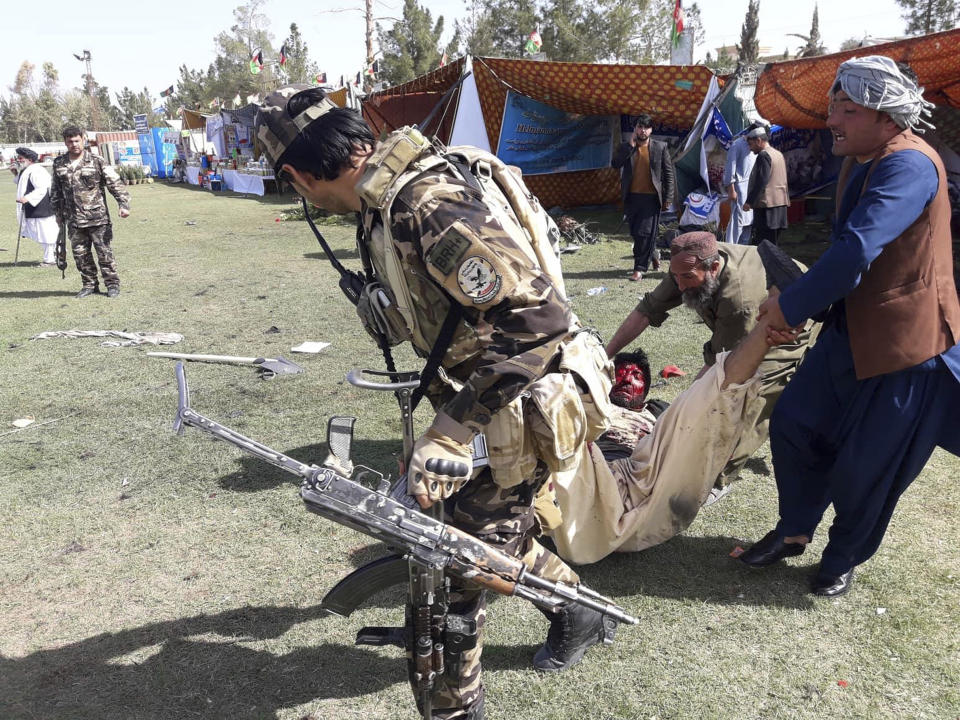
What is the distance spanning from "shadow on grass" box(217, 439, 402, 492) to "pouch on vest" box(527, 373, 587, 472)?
218 centimetres

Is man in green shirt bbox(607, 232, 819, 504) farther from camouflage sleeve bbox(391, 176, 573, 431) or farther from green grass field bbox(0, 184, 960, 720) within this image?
camouflage sleeve bbox(391, 176, 573, 431)

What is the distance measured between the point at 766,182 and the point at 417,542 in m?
8.18

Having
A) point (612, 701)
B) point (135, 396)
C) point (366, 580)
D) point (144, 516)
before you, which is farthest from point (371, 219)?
point (135, 396)

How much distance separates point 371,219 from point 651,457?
2.05 metres

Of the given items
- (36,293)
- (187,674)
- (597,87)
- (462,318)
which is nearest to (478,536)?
(462,318)

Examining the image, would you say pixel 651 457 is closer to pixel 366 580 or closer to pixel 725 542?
pixel 725 542

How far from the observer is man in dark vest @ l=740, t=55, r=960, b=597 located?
2461 mm

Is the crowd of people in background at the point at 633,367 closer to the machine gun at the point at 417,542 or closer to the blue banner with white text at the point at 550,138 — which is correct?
the machine gun at the point at 417,542

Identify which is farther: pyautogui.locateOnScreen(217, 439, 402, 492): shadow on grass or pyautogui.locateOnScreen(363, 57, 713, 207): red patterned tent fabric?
pyautogui.locateOnScreen(363, 57, 713, 207): red patterned tent fabric

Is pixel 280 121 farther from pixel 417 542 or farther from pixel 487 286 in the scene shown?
pixel 417 542

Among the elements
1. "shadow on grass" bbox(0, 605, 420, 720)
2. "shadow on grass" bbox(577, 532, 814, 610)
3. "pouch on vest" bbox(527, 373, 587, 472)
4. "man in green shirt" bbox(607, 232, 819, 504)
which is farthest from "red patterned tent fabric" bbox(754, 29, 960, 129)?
"shadow on grass" bbox(0, 605, 420, 720)

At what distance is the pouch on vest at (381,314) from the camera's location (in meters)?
2.02

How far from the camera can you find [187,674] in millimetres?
2746

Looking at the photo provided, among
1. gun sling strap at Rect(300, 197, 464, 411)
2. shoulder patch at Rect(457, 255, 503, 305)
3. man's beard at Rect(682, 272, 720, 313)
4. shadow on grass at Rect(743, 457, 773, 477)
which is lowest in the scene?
shadow on grass at Rect(743, 457, 773, 477)
